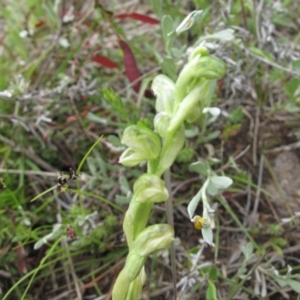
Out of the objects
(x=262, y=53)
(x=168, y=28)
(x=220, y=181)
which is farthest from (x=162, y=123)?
(x=262, y=53)

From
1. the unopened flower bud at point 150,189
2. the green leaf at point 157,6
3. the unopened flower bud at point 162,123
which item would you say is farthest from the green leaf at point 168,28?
the unopened flower bud at point 150,189

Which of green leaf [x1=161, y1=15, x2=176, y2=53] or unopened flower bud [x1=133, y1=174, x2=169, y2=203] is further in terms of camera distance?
green leaf [x1=161, y1=15, x2=176, y2=53]

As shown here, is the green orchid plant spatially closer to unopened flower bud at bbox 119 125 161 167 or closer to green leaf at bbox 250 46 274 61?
unopened flower bud at bbox 119 125 161 167

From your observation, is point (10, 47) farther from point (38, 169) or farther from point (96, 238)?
point (96, 238)

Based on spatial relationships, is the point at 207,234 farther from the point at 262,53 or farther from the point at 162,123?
the point at 262,53

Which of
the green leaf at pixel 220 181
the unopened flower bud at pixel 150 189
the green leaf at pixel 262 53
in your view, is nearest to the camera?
the unopened flower bud at pixel 150 189

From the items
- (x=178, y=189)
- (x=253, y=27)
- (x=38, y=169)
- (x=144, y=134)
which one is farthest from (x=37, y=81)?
(x=144, y=134)

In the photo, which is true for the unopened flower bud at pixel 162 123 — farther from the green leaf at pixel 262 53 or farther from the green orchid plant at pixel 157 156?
the green leaf at pixel 262 53

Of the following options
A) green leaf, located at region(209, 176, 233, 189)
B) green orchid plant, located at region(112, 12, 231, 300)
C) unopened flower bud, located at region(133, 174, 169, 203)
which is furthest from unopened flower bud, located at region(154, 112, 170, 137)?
green leaf, located at region(209, 176, 233, 189)
